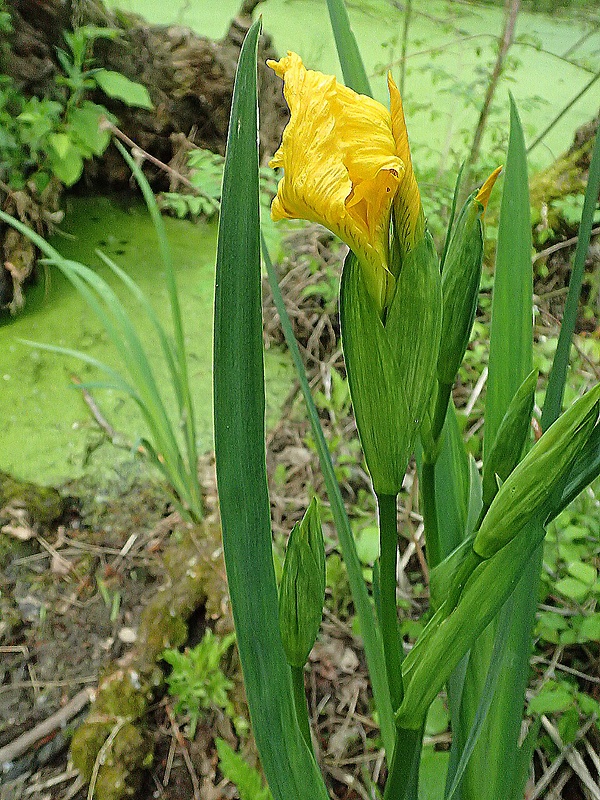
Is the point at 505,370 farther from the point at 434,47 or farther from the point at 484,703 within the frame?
the point at 434,47

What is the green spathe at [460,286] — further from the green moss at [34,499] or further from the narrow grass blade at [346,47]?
the green moss at [34,499]

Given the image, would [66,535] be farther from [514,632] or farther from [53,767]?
[514,632]

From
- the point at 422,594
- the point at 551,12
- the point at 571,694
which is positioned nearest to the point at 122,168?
the point at 422,594

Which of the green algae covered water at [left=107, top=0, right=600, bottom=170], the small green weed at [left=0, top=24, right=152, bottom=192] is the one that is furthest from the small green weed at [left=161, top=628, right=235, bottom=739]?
the green algae covered water at [left=107, top=0, right=600, bottom=170]

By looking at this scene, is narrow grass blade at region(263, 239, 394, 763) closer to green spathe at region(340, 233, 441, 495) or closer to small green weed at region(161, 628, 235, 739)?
green spathe at region(340, 233, 441, 495)

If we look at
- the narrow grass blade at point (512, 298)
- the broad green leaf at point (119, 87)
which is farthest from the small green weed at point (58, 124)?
the narrow grass blade at point (512, 298)

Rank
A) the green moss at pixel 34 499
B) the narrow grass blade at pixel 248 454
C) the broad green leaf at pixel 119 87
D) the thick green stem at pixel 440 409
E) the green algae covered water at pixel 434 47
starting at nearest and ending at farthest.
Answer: the narrow grass blade at pixel 248 454, the thick green stem at pixel 440 409, the green moss at pixel 34 499, the broad green leaf at pixel 119 87, the green algae covered water at pixel 434 47
